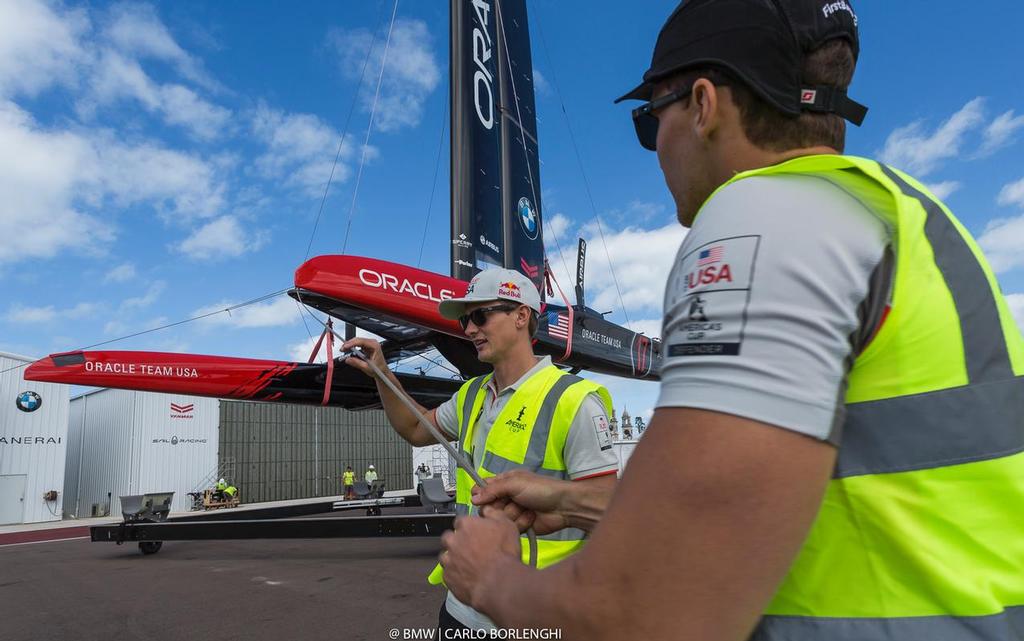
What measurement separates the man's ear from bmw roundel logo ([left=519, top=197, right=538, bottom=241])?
9.69 m

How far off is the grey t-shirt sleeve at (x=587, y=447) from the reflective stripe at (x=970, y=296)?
55.9 inches

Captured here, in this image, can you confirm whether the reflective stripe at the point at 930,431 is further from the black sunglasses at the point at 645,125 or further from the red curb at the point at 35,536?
the red curb at the point at 35,536

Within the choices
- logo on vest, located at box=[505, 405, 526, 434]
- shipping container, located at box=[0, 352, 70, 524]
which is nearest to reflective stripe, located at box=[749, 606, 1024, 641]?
logo on vest, located at box=[505, 405, 526, 434]

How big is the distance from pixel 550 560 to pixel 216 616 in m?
4.38

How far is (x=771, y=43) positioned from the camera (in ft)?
2.50

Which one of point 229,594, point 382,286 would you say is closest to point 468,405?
point 382,286

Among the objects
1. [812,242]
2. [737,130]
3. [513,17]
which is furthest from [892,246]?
[513,17]

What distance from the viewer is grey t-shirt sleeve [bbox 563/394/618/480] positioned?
76.9 inches

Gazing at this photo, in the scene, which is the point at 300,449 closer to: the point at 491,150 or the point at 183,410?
the point at 183,410

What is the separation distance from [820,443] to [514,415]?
163 cm

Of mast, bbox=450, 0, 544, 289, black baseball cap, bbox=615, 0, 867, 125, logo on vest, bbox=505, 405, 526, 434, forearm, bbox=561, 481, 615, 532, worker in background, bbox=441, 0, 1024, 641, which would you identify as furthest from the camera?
mast, bbox=450, 0, 544, 289

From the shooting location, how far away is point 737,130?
2.57 ft

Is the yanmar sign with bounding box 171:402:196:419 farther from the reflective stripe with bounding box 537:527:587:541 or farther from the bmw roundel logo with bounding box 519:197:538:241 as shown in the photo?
the reflective stripe with bounding box 537:527:587:541

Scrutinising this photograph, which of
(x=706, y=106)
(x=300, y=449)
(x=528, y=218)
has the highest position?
(x=528, y=218)
